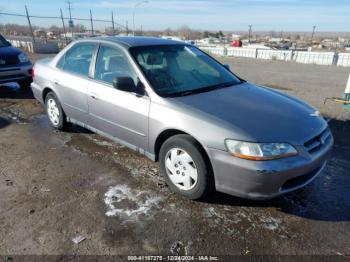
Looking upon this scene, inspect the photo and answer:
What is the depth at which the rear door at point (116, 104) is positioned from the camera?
142 inches

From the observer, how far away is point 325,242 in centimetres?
274

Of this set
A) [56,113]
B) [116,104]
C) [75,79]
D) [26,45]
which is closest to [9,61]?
[56,113]

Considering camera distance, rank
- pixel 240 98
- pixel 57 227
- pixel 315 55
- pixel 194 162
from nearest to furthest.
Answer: pixel 57 227
pixel 194 162
pixel 240 98
pixel 315 55

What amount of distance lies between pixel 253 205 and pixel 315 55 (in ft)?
74.4

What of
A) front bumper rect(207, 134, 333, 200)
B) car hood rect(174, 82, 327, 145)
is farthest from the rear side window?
front bumper rect(207, 134, 333, 200)

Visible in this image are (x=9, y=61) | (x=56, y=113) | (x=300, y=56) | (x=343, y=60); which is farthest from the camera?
(x=300, y=56)

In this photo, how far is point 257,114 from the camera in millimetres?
3152

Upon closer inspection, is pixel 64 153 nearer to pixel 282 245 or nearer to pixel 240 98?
pixel 240 98

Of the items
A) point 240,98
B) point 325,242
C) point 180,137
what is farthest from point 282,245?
point 240,98

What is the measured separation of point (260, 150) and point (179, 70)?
1.68 metres

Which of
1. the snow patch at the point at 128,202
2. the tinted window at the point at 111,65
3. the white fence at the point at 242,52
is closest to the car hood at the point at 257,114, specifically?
the tinted window at the point at 111,65

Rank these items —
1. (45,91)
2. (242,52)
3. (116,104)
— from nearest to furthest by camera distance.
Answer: (116,104), (45,91), (242,52)

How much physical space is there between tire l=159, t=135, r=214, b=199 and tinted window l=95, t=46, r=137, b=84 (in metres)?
1.01

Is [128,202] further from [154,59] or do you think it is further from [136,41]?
[136,41]
